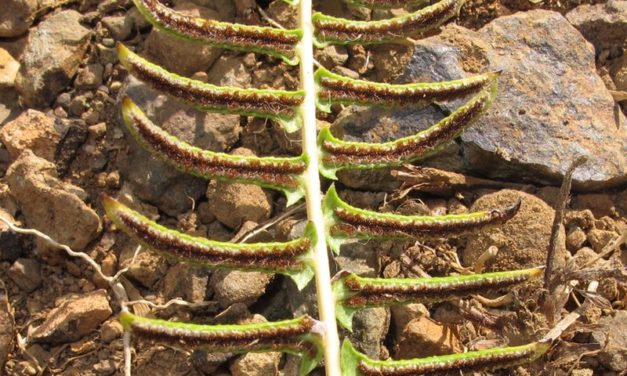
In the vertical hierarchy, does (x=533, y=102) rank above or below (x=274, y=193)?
above

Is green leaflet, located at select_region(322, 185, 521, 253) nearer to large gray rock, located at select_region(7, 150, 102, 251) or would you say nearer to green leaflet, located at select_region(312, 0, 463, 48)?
green leaflet, located at select_region(312, 0, 463, 48)

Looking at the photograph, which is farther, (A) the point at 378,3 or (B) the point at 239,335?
(A) the point at 378,3

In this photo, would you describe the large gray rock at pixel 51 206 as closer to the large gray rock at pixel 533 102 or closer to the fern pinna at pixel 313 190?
the fern pinna at pixel 313 190

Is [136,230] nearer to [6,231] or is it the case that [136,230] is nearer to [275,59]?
[6,231]

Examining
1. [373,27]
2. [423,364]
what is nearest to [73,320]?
[423,364]

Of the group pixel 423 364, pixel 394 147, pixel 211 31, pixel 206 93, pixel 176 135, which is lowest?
pixel 423 364

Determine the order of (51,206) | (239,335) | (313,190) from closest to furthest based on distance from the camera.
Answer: (239,335)
(313,190)
(51,206)

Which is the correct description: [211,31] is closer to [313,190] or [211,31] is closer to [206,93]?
[206,93]
